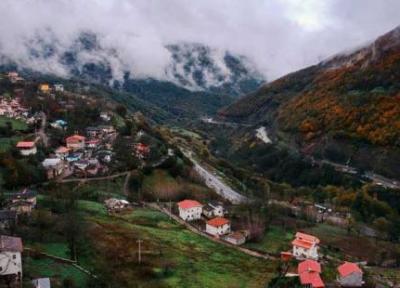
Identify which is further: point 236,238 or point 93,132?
point 93,132

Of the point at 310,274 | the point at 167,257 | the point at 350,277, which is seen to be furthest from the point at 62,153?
the point at 350,277

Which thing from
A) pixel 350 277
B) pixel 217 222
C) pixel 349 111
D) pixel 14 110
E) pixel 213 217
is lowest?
pixel 350 277

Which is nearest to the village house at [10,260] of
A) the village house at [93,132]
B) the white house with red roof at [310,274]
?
the white house with red roof at [310,274]

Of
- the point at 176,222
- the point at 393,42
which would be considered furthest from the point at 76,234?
the point at 393,42

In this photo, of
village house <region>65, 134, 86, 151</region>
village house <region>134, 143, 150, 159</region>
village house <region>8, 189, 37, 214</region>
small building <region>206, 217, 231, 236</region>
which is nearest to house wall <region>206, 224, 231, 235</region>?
small building <region>206, 217, 231, 236</region>

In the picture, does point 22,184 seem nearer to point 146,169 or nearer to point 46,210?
point 46,210

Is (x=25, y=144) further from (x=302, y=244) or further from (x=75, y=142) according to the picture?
(x=302, y=244)
